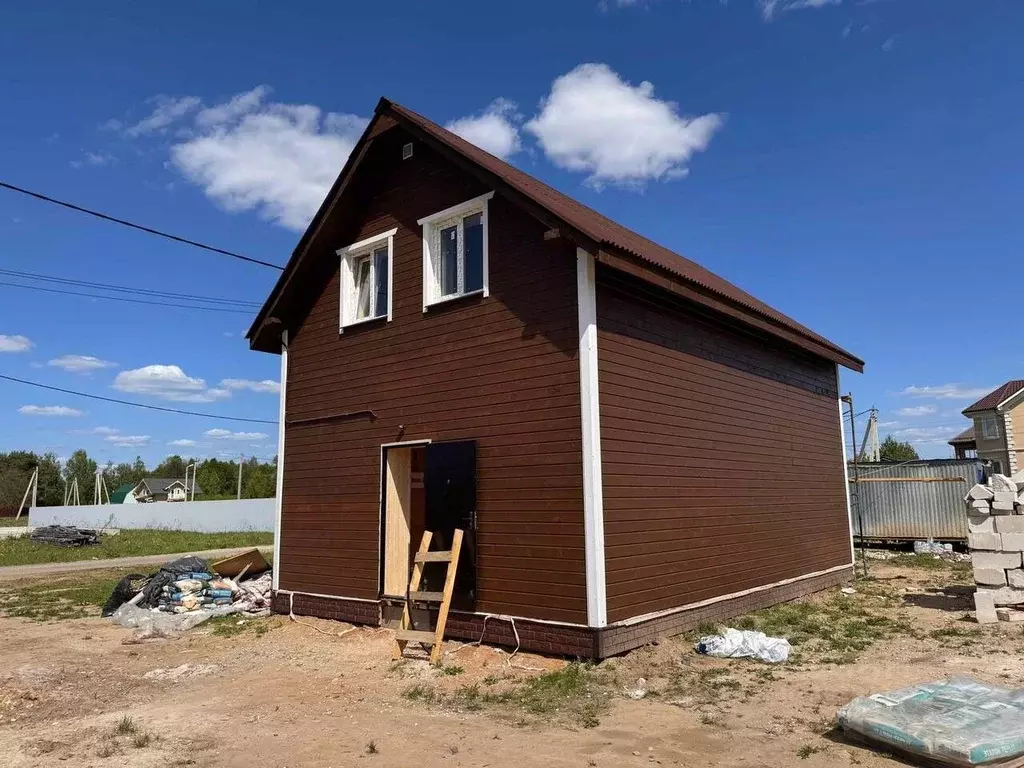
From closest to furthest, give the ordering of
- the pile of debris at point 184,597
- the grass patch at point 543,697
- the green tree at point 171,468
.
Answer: the grass patch at point 543,697, the pile of debris at point 184,597, the green tree at point 171,468

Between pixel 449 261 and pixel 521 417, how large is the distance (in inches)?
107

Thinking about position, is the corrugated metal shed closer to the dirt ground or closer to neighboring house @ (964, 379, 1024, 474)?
the dirt ground

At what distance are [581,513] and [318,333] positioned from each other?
5862 millimetres

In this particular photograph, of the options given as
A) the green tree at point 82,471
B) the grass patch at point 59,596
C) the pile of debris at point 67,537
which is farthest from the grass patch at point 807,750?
the green tree at point 82,471

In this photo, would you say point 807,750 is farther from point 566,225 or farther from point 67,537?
point 67,537

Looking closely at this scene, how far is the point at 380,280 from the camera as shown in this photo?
37.0ft

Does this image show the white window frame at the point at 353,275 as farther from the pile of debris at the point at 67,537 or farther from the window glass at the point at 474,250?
the pile of debris at the point at 67,537

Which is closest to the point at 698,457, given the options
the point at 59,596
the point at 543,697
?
the point at 543,697

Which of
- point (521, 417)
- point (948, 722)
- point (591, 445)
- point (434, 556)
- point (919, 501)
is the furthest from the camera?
point (919, 501)

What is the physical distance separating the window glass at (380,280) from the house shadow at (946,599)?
369 inches

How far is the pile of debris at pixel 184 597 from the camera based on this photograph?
11273 millimetres

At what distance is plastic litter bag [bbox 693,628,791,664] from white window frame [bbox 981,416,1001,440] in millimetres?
40144

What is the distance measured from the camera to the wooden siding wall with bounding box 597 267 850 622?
8453mm

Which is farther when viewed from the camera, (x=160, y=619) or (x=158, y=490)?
(x=158, y=490)
